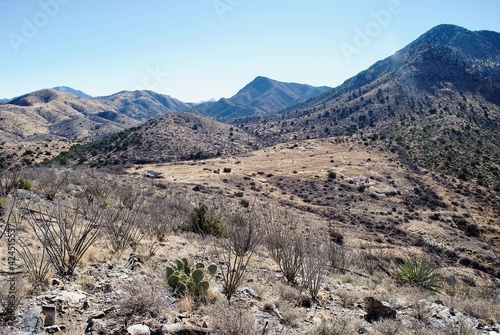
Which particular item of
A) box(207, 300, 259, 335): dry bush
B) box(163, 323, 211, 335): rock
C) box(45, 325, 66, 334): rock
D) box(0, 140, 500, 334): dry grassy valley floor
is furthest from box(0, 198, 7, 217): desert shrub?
box(207, 300, 259, 335): dry bush

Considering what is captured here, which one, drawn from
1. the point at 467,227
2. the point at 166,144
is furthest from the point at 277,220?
the point at 166,144

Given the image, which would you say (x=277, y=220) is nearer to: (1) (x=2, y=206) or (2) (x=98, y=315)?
(1) (x=2, y=206)

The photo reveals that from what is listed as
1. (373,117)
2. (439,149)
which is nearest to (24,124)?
(373,117)

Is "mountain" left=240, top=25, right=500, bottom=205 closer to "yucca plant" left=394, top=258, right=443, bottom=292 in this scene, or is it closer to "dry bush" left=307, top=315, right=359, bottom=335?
"yucca plant" left=394, top=258, right=443, bottom=292

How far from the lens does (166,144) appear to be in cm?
7225

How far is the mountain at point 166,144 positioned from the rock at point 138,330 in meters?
62.9

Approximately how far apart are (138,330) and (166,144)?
70285 millimetres

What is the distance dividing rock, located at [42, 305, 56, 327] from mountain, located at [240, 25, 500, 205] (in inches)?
2085

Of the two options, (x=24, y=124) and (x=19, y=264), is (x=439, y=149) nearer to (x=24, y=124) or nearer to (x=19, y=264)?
(x=19, y=264)

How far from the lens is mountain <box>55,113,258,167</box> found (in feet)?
217

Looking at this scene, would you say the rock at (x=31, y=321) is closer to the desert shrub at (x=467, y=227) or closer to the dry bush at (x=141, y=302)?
the dry bush at (x=141, y=302)

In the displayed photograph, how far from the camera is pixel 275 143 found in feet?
282

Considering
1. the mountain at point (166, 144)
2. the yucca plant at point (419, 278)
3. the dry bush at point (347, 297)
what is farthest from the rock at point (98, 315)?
the mountain at point (166, 144)

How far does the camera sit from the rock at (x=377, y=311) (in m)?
6.84
